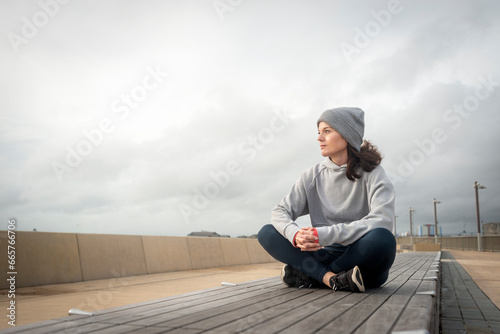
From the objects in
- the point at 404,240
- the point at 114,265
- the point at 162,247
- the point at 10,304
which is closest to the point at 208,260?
the point at 162,247

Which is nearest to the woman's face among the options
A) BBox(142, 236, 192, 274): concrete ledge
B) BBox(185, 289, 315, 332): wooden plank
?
BBox(185, 289, 315, 332): wooden plank

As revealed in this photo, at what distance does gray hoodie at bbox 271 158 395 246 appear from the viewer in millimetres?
2852

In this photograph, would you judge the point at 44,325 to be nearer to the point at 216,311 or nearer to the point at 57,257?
the point at 216,311

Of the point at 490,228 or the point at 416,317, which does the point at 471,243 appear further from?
the point at 416,317

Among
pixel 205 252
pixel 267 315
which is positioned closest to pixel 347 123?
pixel 267 315

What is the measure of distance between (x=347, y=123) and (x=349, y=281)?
1.18 m

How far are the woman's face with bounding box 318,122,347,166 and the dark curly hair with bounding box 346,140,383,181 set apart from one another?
0.06m

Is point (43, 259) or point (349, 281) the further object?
point (43, 259)

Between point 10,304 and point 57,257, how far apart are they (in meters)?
1.84

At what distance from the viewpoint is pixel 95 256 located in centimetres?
657

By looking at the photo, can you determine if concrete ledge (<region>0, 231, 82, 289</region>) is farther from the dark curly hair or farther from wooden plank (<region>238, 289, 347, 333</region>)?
the dark curly hair

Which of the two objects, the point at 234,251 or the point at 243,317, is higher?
the point at 243,317

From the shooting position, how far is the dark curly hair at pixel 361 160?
3160 mm

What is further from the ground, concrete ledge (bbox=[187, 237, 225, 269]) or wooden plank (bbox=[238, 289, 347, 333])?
wooden plank (bbox=[238, 289, 347, 333])
